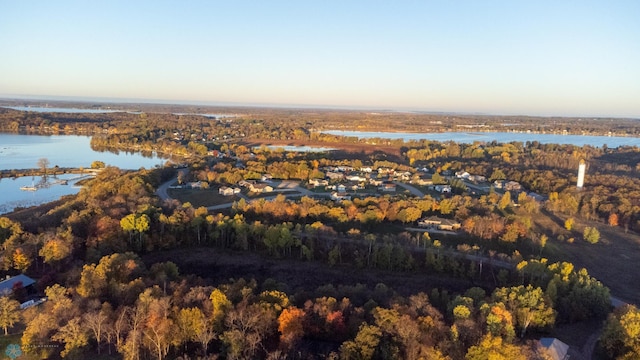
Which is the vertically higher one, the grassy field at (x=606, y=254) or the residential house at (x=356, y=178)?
the residential house at (x=356, y=178)

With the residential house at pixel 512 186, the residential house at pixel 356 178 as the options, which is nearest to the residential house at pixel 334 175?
the residential house at pixel 356 178

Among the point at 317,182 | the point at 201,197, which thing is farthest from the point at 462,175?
the point at 201,197

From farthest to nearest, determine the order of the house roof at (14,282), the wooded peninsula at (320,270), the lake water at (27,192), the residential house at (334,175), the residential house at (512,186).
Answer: the residential house at (334,175), the residential house at (512,186), the lake water at (27,192), the house roof at (14,282), the wooded peninsula at (320,270)

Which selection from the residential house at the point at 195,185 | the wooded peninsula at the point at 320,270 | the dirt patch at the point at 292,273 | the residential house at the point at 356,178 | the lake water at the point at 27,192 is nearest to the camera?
the wooded peninsula at the point at 320,270

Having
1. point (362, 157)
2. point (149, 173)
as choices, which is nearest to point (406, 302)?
point (149, 173)

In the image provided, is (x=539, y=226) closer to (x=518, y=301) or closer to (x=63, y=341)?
(x=518, y=301)

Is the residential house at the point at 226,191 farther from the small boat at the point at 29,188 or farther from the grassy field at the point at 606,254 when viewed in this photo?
the grassy field at the point at 606,254

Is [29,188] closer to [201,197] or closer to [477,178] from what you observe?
[201,197]

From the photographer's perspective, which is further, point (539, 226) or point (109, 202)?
point (539, 226)
